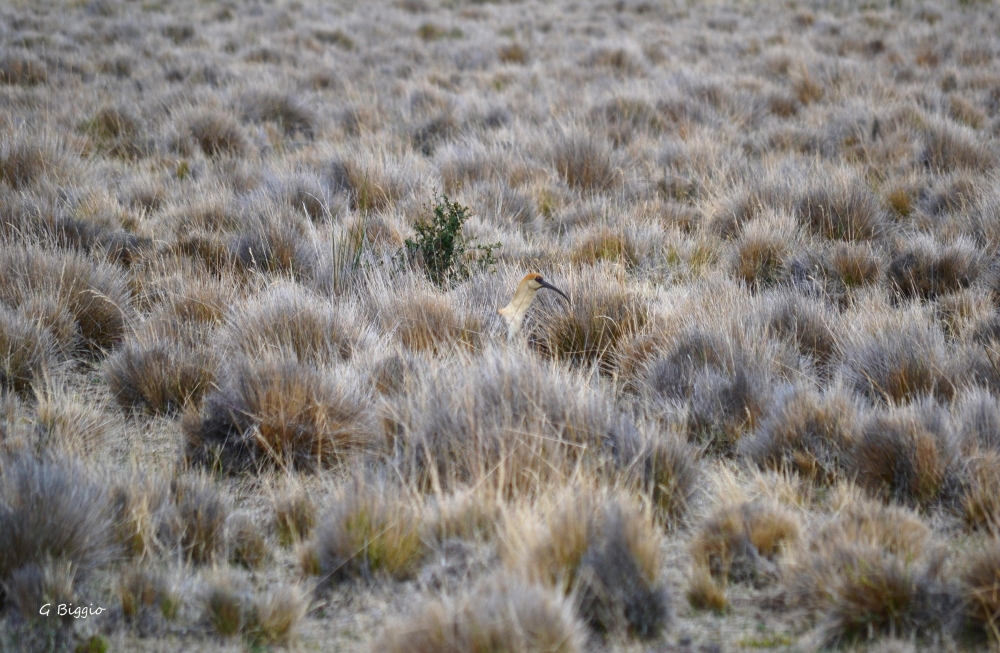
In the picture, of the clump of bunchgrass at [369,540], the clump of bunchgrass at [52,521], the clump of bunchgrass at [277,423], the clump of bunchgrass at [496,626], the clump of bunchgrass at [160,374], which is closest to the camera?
the clump of bunchgrass at [496,626]

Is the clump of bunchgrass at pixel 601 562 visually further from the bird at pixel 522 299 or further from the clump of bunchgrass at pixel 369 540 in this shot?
the bird at pixel 522 299

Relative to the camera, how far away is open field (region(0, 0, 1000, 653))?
221cm

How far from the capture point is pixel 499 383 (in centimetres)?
294

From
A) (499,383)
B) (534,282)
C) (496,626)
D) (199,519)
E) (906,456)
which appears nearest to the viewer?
(496,626)

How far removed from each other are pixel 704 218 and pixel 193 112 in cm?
502

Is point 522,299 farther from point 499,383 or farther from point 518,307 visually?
point 499,383

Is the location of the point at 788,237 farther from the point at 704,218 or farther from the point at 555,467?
the point at 555,467

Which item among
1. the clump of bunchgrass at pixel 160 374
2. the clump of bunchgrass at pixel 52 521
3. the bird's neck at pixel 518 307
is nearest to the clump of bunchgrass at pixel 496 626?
the clump of bunchgrass at pixel 52 521

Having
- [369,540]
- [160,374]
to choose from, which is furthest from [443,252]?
[369,540]

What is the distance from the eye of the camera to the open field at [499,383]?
7.25ft

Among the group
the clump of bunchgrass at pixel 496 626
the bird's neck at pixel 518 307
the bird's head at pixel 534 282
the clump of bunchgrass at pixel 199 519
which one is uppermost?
the bird's head at pixel 534 282

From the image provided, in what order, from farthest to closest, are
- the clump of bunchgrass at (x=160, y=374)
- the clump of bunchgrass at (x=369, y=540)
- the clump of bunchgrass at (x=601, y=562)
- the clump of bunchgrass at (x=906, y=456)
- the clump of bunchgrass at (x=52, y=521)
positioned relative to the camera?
1. the clump of bunchgrass at (x=160, y=374)
2. the clump of bunchgrass at (x=906, y=456)
3. the clump of bunchgrass at (x=369, y=540)
4. the clump of bunchgrass at (x=52, y=521)
5. the clump of bunchgrass at (x=601, y=562)

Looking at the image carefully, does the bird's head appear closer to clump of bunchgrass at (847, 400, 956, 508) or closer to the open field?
the open field

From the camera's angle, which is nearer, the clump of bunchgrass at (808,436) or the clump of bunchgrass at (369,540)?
the clump of bunchgrass at (369,540)
